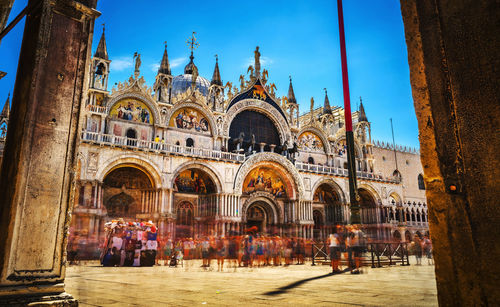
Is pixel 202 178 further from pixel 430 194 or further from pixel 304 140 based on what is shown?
pixel 430 194

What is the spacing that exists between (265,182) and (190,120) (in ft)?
25.3

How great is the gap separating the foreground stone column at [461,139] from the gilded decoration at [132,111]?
73.9ft

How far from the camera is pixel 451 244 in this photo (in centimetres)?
204

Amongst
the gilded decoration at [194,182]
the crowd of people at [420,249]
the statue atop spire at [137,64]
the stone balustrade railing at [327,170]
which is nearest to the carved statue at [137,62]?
the statue atop spire at [137,64]

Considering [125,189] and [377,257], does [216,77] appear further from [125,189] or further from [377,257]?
[377,257]

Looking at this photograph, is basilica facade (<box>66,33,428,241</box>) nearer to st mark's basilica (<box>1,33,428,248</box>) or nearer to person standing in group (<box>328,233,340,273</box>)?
st mark's basilica (<box>1,33,428,248</box>)

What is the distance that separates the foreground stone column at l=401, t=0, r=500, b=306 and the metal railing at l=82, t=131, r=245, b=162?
2027 centimetres

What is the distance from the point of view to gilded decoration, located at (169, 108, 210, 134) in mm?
24703

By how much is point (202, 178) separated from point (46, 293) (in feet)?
69.7

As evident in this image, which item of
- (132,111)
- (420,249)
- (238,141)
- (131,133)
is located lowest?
(420,249)

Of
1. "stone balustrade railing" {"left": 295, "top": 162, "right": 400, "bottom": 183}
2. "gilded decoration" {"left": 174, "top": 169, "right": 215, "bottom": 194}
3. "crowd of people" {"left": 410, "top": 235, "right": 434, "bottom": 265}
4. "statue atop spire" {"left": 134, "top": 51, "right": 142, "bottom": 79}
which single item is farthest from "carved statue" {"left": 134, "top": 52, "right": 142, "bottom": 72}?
"crowd of people" {"left": 410, "top": 235, "right": 434, "bottom": 265}

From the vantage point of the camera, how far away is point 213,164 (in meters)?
23.8

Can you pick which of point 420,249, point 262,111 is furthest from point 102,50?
point 420,249

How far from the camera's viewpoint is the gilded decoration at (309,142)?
3128 cm
